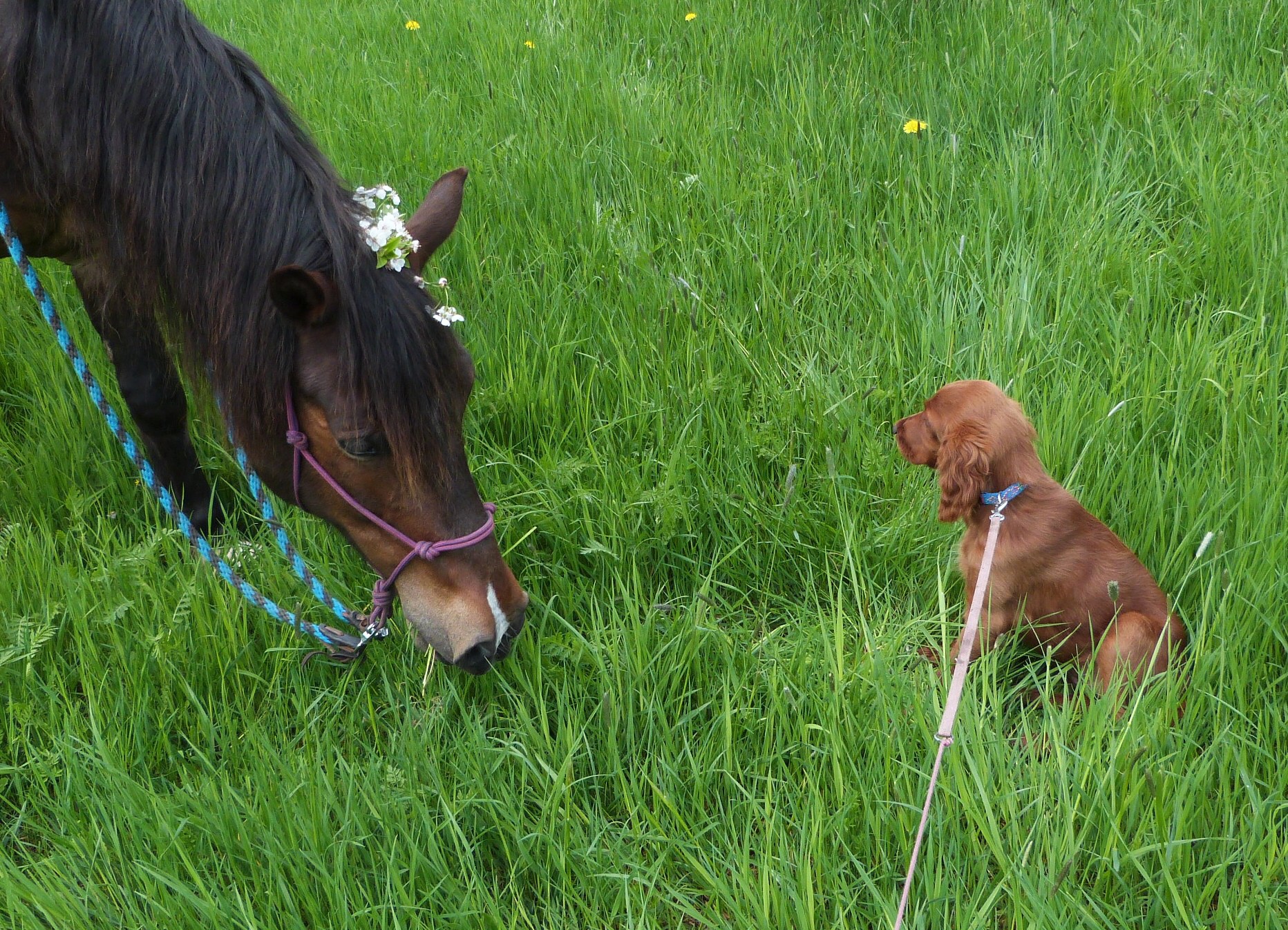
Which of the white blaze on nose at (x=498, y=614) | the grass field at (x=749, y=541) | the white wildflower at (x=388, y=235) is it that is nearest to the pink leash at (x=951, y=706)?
the grass field at (x=749, y=541)

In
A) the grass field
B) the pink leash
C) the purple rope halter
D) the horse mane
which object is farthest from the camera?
the purple rope halter

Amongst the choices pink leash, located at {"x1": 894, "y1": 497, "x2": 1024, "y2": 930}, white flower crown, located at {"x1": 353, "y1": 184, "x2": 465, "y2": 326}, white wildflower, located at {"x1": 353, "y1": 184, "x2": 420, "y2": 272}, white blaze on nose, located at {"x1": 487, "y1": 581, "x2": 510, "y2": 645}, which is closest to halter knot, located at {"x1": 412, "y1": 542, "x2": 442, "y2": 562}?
white blaze on nose, located at {"x1": 487, "y1": 581, "x2": 510, "y2": 645}

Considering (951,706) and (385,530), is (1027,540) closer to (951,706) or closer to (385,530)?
(951,706)

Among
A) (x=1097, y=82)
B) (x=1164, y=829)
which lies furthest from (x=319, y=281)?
(x=1097, y=82)

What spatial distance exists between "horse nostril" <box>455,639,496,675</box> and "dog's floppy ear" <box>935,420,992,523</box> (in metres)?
1.10

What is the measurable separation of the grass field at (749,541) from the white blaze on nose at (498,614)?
14 centimetres

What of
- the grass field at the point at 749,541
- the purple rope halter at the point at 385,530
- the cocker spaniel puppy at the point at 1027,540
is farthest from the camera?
the cocker spaniel puppy at the point at 1027,540

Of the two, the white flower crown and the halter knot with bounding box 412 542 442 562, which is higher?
the white flower crown

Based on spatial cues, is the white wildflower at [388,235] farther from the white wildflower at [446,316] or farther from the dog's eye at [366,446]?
the dog's eye at [366,446]

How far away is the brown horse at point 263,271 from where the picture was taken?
73.9 inches

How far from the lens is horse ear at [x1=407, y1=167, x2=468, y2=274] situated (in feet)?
7.16

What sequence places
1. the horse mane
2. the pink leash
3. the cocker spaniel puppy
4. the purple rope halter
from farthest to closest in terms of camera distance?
1. the cocker spaniel puppy
2. the purple rope halter
3. the horse mane
4. the pink leash

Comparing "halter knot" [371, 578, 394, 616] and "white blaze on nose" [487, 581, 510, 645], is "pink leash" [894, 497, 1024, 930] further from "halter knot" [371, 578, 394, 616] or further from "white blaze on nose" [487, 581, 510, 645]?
"halter knot" [371, 578, 394, 616]

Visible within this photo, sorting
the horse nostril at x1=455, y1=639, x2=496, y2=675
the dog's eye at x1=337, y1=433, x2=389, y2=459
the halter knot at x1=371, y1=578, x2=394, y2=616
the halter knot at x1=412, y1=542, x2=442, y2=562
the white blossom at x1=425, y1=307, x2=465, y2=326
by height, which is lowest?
the horse nostril at x1=455, y1=639, x2=496, y2=675
